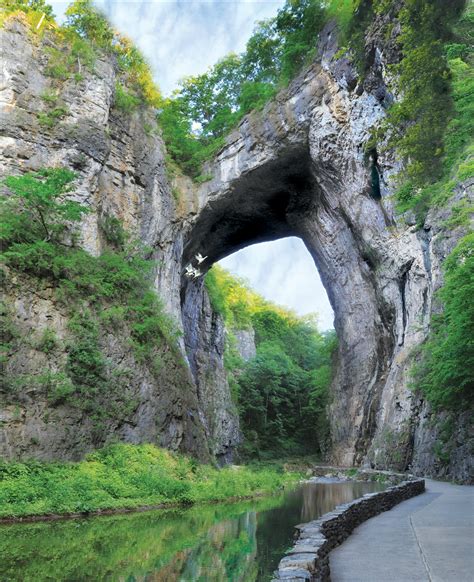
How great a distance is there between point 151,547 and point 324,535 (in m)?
2.33

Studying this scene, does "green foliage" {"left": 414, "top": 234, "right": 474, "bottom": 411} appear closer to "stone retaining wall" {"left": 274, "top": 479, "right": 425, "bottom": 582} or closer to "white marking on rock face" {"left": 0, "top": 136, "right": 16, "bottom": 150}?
"stone retaining wall" {"left": 274, "top": 479, "right": 425, "bottom": 582}

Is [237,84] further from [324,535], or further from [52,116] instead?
[324,535]

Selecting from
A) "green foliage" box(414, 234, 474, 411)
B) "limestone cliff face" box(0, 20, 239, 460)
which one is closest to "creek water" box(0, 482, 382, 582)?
"limestone cliff face" box(0, 20, 239, 460)

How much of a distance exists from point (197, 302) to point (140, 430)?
53.9 feet

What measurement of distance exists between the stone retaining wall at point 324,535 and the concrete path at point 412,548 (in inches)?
4.9

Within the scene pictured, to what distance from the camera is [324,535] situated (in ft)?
18.6

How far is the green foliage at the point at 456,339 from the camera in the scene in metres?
10.2

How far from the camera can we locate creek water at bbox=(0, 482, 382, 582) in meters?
5.15

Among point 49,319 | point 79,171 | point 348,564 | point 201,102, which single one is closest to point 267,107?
point 201,102

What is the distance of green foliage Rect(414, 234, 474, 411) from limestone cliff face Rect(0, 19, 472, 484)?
2.64m

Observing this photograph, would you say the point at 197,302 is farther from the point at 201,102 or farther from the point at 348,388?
the point at 201,102

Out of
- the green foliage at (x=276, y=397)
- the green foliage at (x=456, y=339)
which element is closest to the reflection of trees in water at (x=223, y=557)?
the green foliage at (x=456, y=339)

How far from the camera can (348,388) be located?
2728cm

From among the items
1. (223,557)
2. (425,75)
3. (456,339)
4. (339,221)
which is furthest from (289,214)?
(223,557)
